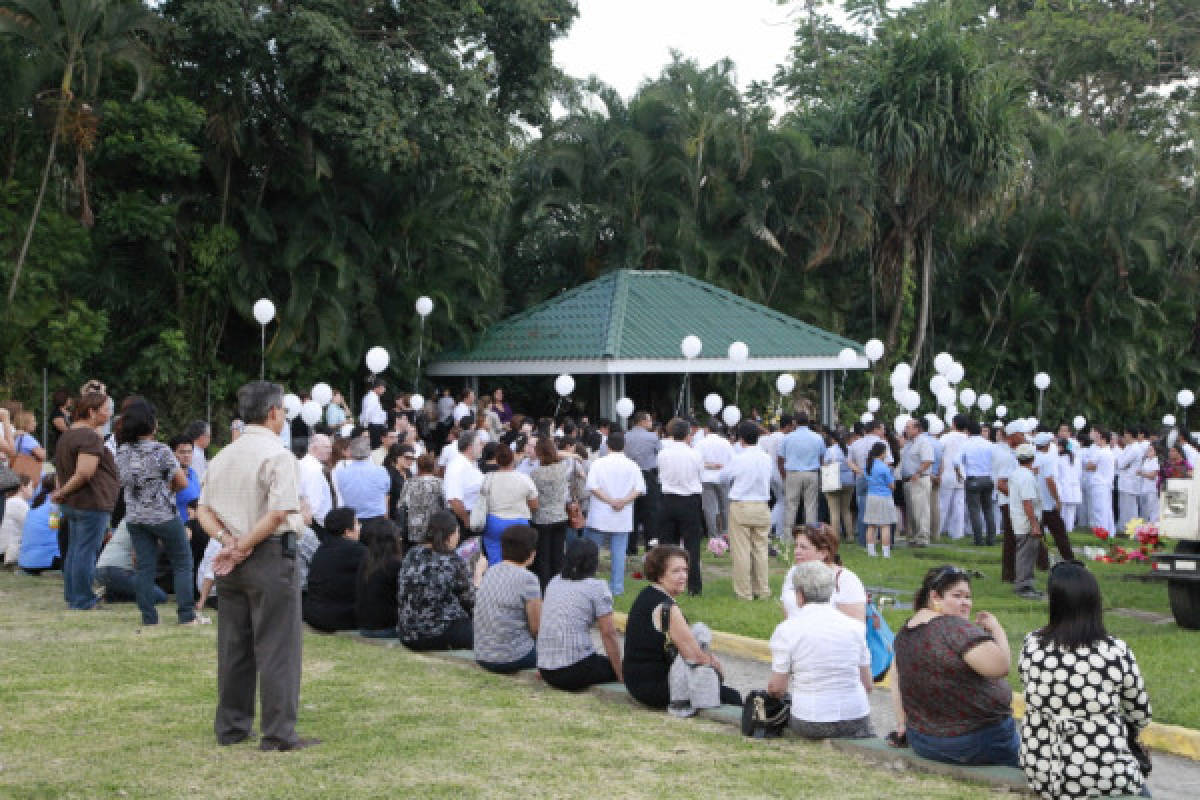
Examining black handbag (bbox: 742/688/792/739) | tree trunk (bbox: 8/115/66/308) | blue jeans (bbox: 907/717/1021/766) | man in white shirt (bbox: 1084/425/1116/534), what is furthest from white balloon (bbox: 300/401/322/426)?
blue jeans (bbox: 907/717/1021/766)

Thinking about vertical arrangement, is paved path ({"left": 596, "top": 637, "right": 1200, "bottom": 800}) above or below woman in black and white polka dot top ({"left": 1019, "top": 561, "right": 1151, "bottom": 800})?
below

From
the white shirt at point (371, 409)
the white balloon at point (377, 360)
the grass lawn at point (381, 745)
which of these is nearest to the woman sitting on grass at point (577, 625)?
the grass lawn at point (381, 745)

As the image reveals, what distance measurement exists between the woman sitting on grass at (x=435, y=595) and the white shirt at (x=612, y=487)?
345 cm

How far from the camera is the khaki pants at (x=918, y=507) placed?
20.2m

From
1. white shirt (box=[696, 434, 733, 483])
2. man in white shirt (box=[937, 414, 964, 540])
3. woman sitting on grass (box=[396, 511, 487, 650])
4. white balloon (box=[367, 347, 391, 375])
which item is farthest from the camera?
white balloon (box=[367, 347, 391, 375])

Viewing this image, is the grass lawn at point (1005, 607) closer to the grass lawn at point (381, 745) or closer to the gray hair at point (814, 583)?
the gray hair at point (814, 583)

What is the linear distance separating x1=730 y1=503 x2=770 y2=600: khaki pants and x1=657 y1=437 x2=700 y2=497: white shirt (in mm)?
460

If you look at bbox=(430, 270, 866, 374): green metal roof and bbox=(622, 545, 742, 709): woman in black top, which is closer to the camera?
bbox=(622, 545, 742, 709): woman in black top

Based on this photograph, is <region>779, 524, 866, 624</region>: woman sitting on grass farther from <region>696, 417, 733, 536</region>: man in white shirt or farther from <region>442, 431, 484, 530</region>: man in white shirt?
<region>696, 417, 733, 536</region>: man in white shirt

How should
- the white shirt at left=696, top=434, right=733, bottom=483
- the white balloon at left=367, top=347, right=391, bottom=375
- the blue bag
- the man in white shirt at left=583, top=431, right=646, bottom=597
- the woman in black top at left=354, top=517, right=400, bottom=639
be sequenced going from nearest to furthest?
1. the blue bag
2. the woman in black top at left=354, top=517, right=400, bottom=639
3. the man in white shirt at left=583, top=431, right=646, bottom=597
4. the white shirt at left=696, top=434, right=733, bottom=483
5. the white balloon at left=367, top=347, right=391, bottom=375

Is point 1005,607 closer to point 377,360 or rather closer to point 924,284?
point 377,360

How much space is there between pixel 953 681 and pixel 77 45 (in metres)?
20.5

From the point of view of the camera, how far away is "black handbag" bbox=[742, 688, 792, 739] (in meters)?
8.02

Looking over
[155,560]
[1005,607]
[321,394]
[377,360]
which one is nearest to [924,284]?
[377,360]
